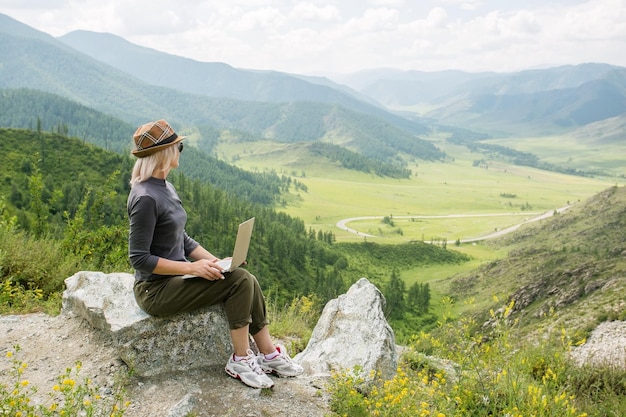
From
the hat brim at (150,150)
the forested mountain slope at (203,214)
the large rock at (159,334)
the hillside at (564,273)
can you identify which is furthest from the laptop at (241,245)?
the forested mountain slope at (203,214)

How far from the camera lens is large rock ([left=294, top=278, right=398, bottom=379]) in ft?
27.9

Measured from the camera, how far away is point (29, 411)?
5.08 metres

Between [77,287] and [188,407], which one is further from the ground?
[77,287]

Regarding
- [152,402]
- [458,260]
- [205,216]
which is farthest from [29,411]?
[458,260]

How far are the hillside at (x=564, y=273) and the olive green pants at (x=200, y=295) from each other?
4.31 metres

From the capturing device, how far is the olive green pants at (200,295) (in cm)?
691

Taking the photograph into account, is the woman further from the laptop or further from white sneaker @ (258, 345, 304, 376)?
the laptop

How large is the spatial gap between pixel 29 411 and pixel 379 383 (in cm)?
532

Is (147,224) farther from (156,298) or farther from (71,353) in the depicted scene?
(71,353)

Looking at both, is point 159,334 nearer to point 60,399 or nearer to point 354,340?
point 60,399

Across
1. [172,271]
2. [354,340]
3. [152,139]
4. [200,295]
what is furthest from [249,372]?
[152,139]

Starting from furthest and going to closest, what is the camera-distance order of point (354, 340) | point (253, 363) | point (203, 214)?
point (203, 214)
point (354, 340)
point (253, 363)

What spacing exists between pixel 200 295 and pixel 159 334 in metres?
0.96

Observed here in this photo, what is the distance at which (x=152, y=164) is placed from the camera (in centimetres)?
665
